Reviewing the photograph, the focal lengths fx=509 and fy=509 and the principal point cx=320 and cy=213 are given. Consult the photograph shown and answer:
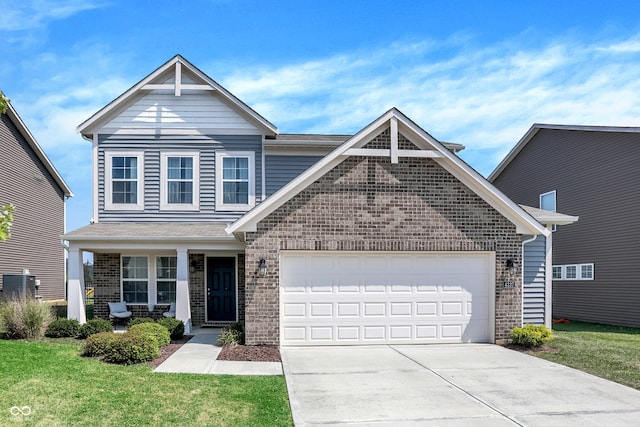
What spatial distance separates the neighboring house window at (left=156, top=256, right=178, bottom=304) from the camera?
628 inches

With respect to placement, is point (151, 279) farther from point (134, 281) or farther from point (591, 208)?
point (591, 208)

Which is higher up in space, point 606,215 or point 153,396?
point 606,215

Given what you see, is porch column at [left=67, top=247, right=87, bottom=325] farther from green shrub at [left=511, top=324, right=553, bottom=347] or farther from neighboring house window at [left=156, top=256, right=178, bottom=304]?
green shrub at [left=511, top=324, right=553, bottom=347]

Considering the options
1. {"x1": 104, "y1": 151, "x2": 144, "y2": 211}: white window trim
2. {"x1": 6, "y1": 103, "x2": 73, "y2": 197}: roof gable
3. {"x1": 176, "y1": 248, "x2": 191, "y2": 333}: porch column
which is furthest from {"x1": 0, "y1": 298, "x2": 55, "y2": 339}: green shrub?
{"x1": 6, "y1": 103, "x2": 73, "y2": 197}: roof gable

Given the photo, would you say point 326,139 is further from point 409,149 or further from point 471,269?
point 471,269

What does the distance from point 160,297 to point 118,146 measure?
489cm

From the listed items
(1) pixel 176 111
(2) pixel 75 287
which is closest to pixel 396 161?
(1) pixel 176 111

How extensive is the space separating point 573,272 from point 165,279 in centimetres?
1535

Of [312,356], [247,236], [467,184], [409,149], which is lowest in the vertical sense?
[312,356]

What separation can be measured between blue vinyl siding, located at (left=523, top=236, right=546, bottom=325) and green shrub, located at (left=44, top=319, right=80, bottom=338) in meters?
11.9

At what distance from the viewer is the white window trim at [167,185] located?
15805 mm

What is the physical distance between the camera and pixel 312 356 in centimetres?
1084

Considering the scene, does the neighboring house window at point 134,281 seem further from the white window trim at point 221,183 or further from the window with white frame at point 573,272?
the window with white frame at point 573,272

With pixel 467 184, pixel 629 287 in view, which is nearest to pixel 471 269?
pixel 467 184
